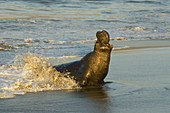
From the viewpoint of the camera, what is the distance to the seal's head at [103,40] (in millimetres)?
5938

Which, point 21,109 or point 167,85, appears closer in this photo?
point 21,109

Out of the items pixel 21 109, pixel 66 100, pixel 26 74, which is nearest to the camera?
pixel 21 109

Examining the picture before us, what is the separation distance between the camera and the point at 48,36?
12875mm

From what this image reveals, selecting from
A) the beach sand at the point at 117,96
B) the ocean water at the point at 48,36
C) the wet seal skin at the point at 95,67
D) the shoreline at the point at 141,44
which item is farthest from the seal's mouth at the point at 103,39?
the shoreline at the point at 141,44

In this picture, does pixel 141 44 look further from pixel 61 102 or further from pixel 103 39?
pixel 61 102

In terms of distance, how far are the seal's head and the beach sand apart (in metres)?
0.60

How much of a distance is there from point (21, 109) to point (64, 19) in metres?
13.1

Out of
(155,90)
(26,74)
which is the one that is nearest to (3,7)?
(26,74)

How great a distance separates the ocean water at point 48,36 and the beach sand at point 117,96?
1.55 ft

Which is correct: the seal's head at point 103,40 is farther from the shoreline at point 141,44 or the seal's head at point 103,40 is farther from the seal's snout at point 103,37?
the shoreline at point 141,44

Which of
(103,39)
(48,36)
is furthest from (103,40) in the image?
(48,36)

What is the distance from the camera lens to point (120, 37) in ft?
42.7

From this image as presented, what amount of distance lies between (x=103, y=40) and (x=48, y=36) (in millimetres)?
7074

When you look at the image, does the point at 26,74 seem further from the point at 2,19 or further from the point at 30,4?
the point at 30,4
